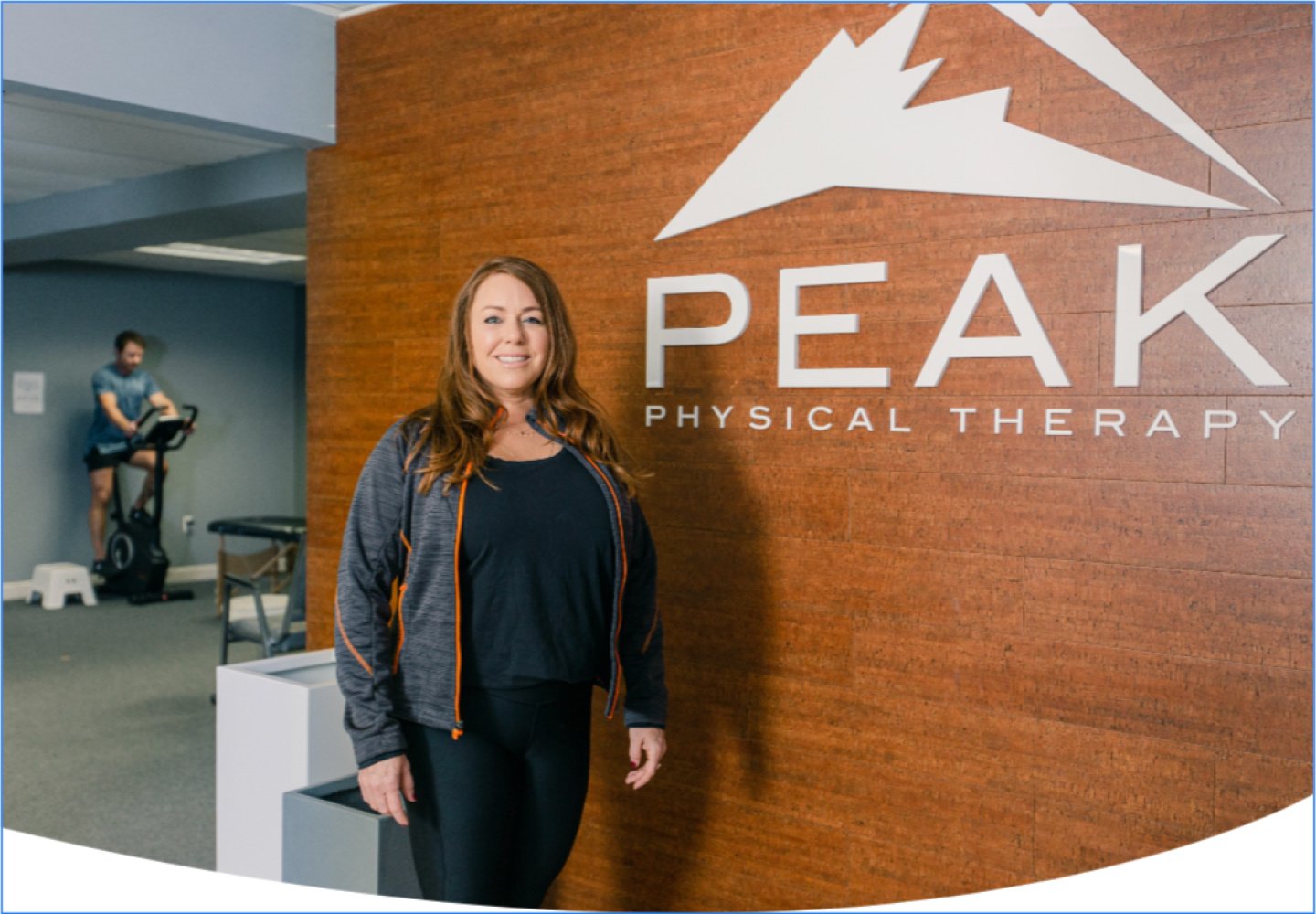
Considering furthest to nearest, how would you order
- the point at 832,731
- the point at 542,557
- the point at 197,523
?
the point at 197,523 < the point at 832,731 < the point at 542,557

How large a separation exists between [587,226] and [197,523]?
740 cm

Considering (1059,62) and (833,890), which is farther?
(833,890)

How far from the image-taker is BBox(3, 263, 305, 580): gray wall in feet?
28.1

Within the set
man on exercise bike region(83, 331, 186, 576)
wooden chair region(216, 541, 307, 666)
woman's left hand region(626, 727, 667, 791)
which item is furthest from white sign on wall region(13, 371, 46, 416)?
woman's left hand region(626, 727, 667, 791)

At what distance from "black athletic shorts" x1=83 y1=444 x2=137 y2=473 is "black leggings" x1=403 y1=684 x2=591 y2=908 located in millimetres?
7100

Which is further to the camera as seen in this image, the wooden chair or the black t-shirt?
the wooden chair

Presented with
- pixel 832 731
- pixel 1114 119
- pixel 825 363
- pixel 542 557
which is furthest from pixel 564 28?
pixel 832 731

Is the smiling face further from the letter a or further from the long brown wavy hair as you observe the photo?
the letter a

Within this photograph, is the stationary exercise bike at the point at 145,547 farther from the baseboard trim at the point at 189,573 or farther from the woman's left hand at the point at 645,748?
the woman's left hand at the point at 645,748

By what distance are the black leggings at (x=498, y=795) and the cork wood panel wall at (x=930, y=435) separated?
835 mm

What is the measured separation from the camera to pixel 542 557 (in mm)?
1992

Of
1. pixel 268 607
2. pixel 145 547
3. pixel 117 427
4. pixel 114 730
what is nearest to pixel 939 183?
pixel 114 730

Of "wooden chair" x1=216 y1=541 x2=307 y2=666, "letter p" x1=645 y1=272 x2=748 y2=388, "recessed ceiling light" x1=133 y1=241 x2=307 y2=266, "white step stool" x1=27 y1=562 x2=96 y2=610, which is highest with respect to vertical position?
"recessed ceiling light" x1=133 y1=241 x2=307 y2=266

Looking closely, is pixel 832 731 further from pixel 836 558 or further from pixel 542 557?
pixel 542 557
